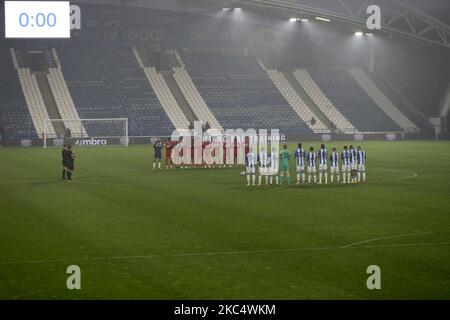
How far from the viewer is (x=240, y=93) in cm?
8156

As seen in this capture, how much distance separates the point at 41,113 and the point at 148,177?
3811 centimetres

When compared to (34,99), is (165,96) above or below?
above

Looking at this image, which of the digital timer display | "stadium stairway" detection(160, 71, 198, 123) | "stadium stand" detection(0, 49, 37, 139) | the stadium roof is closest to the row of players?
the digital timer display

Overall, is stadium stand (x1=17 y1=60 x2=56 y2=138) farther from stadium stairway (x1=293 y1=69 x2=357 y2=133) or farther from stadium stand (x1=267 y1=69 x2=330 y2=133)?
stadium stairway (x1=293 y1=69 x2=357 y2=133)

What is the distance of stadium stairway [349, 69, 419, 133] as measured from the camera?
81500mm

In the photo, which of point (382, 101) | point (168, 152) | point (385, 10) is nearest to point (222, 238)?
point (168, 152)

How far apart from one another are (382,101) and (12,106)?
36.9 metres

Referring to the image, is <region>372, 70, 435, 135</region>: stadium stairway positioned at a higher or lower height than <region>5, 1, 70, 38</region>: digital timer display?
lower

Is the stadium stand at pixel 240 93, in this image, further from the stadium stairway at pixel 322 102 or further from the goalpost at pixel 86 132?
the goalpost at pixel 86 132

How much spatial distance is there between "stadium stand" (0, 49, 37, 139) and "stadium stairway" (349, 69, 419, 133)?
3485cm

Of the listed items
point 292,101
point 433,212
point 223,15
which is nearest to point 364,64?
point 292,101

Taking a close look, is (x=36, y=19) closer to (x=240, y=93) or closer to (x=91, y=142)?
(x=91, y=142)

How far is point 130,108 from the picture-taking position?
250 ft

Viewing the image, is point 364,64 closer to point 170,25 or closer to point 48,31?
point 170,25
